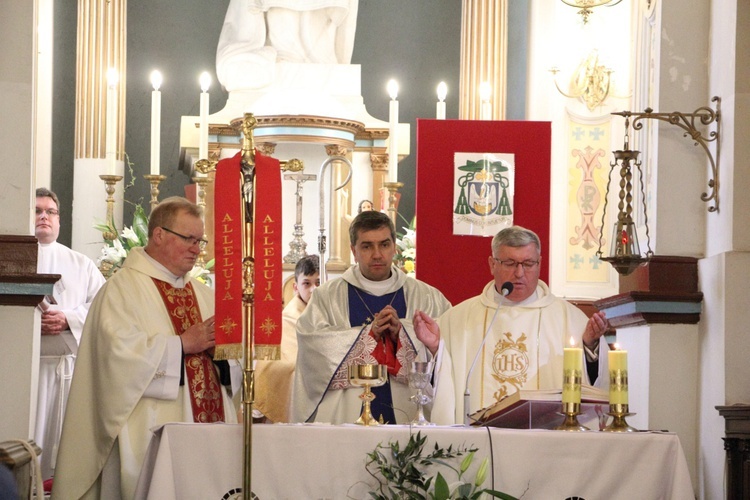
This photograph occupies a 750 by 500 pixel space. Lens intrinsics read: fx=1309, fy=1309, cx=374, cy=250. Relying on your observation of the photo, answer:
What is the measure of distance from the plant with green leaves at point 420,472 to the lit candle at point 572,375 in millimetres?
377

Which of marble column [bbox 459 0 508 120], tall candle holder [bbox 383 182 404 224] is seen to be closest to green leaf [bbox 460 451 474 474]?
tall candle holder [bbox 383 182 404 224]

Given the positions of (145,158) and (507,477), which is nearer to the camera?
(507,477)

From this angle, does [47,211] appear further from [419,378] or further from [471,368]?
[419,378]

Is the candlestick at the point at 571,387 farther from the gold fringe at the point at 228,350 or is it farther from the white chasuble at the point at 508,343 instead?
the gold fringe at the point at 228,350

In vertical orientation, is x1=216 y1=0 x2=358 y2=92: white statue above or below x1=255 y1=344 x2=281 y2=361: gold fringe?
above

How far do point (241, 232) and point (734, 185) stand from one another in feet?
6.73

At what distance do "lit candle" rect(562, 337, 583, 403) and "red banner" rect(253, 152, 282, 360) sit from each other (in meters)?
0.98

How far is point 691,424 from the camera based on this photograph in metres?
5.44

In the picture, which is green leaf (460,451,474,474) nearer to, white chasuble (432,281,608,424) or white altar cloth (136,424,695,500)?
A: white altar cloth (136,424,695,500)

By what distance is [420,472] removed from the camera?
415 centimetres

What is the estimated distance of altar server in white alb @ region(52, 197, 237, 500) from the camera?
5.07 m

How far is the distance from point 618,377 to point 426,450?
26.5 inches

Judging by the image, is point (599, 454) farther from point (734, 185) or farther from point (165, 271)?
point (165, 271)

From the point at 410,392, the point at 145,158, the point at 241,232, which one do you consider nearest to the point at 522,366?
the point at 410,392
